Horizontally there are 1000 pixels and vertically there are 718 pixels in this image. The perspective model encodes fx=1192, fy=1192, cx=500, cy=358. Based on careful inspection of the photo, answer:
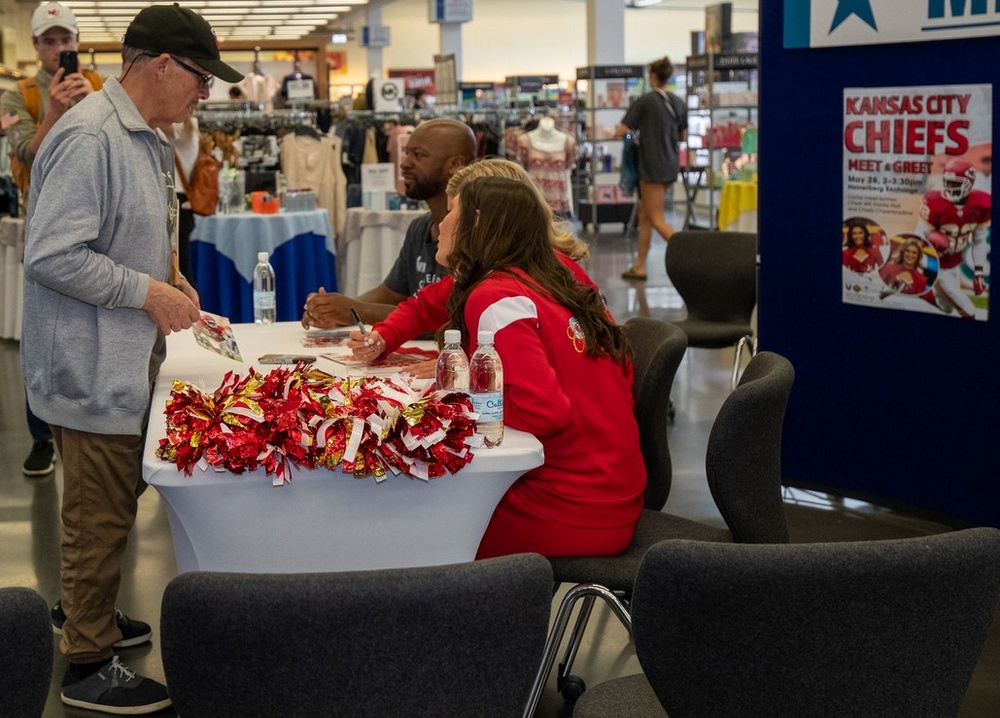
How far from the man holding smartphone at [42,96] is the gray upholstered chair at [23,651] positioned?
124 inches

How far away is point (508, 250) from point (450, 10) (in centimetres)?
1445

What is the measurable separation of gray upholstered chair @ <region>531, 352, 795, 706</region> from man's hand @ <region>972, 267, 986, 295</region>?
1487 millimetres

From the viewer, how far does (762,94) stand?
4.24 m

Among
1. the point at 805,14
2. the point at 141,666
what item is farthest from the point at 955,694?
the point at 805,14

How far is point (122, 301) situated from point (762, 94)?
106 inches

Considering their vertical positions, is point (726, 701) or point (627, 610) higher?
point (726, 701)

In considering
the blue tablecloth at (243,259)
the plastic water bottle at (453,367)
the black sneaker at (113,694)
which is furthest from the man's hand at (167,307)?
the blue tablecloth at (243,259)

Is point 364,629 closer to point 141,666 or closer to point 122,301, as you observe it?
point 122,301

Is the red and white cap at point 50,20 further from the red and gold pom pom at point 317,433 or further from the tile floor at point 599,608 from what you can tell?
the red and gold pom pom at point 317,433

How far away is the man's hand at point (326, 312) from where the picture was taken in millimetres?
3152

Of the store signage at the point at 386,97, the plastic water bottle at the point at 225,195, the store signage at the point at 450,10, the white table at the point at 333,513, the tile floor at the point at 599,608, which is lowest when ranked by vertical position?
the tile floor at the point at 599,608

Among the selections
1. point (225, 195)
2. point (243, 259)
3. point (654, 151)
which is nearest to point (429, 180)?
point (243, 259)

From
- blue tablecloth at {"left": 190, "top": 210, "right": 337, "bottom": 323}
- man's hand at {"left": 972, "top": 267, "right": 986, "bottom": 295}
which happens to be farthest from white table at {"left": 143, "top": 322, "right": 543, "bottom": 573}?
blue tablecloth at {"left": 190, "top": 210, "right": 337, "bottom": 323}

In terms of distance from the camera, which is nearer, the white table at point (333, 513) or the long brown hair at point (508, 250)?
the white table at point (333, 513)
